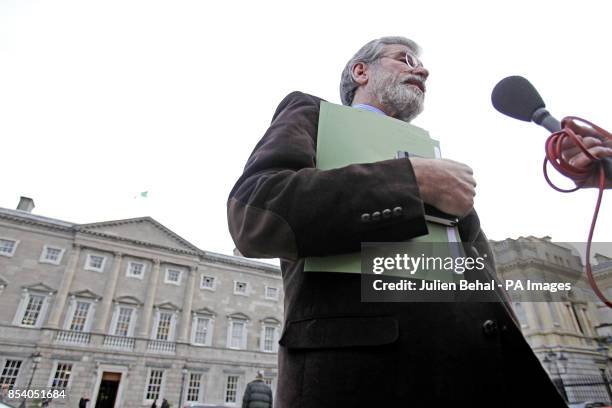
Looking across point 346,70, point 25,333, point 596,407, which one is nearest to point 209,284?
point 25,333

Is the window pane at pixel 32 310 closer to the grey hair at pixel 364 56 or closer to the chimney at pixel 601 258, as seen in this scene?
the grey hair at pixel 364 56

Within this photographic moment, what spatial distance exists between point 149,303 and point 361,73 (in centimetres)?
2757

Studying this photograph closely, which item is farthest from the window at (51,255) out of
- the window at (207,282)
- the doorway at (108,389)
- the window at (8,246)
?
the window at (207,282)

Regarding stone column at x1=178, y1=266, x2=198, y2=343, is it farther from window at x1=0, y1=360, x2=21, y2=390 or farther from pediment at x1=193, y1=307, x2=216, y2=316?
window at x1=0, y1=360, x2=21, y2=390

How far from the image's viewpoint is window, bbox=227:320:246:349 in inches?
1074

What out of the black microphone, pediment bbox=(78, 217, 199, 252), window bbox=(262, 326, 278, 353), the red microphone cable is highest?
pediment bbox=(78, 217, 199, 252)

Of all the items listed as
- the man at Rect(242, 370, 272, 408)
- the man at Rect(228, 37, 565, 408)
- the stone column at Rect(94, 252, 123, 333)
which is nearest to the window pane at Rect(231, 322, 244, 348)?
the stone column at Rect(94, 252, 123, 333)

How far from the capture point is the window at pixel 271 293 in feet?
98.9

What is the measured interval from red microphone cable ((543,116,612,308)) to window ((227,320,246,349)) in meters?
29.0

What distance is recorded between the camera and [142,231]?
2712 centimetres

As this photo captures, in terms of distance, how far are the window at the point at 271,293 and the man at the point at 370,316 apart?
30.3 m

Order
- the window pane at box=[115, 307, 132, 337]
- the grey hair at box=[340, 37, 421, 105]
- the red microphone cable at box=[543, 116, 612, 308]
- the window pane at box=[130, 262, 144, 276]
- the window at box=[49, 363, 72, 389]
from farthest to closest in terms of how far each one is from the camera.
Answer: the window pane at box=[130, 262, 144, 276]
the window pane at box=[115, 307, 132, 337]
the window at box=[49, 363, 72, 389]
the grey hair at box=[340, 37, 421, 105]
the red microphone cable at box=[543, 116, 612, 308]

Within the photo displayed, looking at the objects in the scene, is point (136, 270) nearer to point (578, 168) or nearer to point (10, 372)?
point (10, 372)

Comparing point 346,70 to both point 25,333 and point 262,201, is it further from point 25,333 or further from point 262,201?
point 25,333
